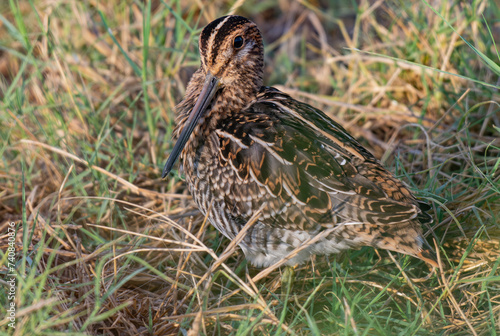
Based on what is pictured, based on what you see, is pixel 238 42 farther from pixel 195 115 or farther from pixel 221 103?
pixel 195 115

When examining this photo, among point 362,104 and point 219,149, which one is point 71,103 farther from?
point 362,104

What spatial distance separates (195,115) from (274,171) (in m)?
0.60

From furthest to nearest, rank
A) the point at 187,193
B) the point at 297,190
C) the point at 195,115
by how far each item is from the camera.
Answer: the point at 187,193 < the point at 195,115 < the point at 297,190

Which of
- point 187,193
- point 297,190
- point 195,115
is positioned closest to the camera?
point 297,190

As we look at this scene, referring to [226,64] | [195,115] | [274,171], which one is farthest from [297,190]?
[226,64]

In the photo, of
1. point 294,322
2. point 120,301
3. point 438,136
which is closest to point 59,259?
point 120,301

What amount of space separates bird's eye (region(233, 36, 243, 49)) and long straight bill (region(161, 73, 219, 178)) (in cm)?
22

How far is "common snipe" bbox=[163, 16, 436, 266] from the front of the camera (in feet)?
8.34

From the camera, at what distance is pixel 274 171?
2615mm

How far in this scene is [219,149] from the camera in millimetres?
2787

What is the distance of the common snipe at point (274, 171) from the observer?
8.34ft

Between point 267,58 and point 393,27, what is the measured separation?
136 cm

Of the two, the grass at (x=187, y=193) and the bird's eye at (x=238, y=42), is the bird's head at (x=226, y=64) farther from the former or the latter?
the grass at (x=187, y=193)

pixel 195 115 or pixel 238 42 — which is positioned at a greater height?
pixel 238 42
